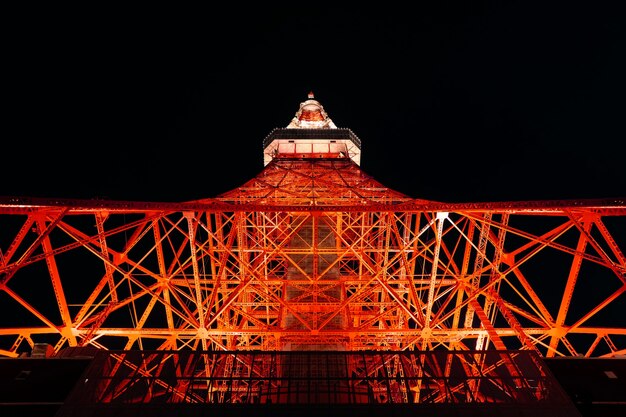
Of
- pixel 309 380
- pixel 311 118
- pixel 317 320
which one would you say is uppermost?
pixel 311 118

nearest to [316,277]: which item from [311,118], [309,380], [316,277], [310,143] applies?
[316,277]

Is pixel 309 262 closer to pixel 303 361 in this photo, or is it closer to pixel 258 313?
pixel 258 313

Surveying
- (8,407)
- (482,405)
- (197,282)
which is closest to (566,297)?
(482,405)

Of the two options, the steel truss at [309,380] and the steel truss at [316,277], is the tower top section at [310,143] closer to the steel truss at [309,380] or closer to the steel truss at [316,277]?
the steel truss at [316,277]

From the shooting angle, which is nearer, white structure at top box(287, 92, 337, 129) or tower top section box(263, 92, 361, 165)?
tower top section box(263, 92, 361, 165)

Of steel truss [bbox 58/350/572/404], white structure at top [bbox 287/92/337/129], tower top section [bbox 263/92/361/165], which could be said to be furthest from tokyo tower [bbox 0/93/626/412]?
white structure at top [bbox 287/92/337/129]

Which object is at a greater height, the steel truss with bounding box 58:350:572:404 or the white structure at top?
the white structure at top

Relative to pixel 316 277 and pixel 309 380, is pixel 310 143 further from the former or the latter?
pixel 309 380

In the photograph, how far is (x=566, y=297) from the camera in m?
10.9

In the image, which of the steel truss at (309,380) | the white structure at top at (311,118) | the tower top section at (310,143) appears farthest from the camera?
the white structure at top at (311,118)

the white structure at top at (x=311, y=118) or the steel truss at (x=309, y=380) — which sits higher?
the white structure at top at (x=311, y=118)

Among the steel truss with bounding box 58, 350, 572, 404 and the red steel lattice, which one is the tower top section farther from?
the steel truss with bounding box 58, 350, 572, 404

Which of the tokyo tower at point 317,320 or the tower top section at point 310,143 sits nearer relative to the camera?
the tokyo tower at point 317,320

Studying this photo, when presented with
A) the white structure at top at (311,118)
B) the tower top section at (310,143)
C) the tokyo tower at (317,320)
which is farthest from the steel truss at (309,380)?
the white structure at top at (311,118)
